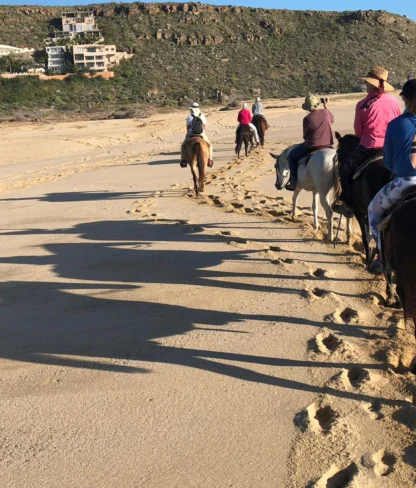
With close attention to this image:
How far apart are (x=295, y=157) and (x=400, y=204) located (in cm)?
513

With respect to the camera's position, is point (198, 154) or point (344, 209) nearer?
point (344, 209)

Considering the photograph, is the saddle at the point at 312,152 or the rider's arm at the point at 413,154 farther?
the saddle at the point at 312,152

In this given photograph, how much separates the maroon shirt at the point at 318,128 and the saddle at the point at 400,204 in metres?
4.47

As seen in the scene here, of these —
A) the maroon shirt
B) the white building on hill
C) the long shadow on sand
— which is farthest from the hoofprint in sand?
the white building on hill

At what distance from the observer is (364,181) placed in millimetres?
6930

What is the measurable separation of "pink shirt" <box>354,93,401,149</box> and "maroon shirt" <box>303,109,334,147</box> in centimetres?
221

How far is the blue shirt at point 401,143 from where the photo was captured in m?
4.59

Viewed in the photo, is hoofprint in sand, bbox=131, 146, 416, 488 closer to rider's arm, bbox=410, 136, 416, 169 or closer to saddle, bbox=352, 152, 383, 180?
saddle, bbox=352, 152, 383, 180

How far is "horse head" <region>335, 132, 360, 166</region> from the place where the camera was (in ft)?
25.2

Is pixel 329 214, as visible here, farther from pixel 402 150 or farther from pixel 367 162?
pixel 402 150

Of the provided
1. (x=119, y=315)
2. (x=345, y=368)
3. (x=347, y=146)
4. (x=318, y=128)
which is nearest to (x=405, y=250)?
(x=345, y=368)

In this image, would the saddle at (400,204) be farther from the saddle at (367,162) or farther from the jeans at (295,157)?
the jeans at (295,157)

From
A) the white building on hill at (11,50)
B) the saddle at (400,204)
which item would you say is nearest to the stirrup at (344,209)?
the saddle at (400,204)

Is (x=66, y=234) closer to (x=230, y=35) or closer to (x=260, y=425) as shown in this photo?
(x=260, y=425)
